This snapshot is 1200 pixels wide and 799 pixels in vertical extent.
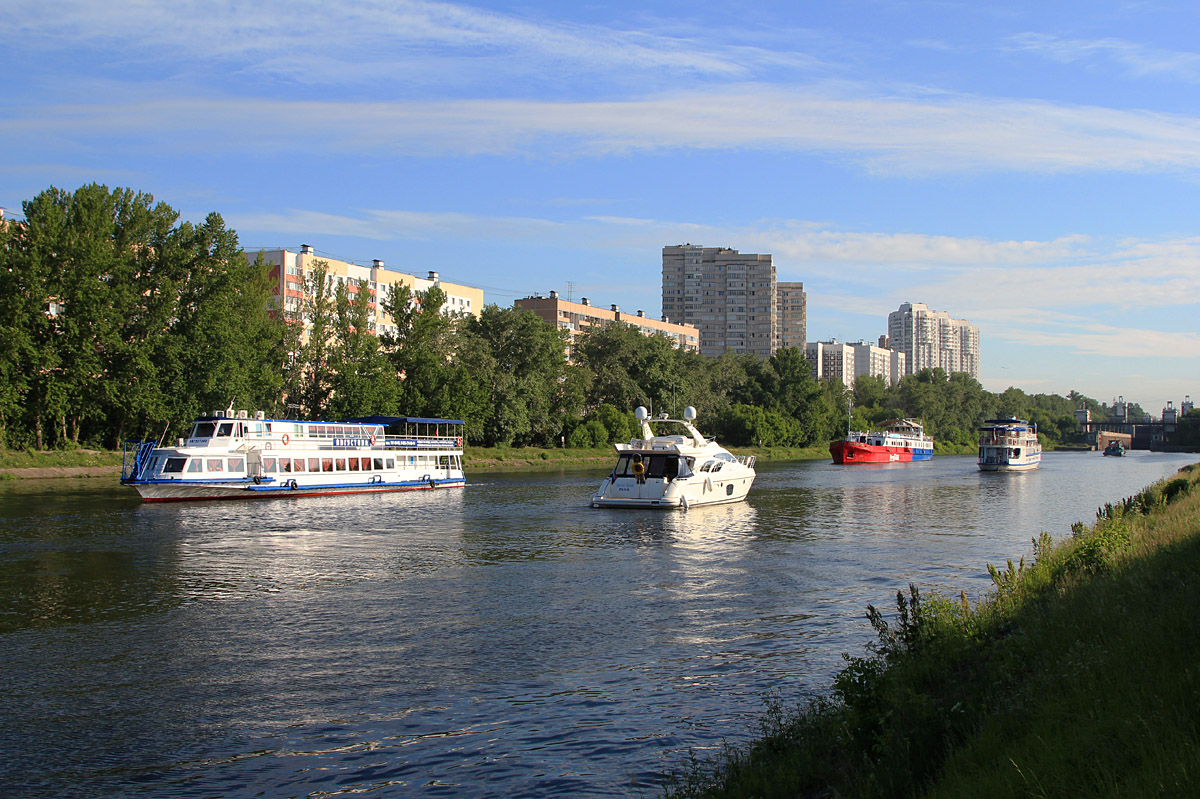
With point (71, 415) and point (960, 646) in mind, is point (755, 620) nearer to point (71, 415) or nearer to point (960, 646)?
point (960, 646)

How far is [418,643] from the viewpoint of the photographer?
61.7ft

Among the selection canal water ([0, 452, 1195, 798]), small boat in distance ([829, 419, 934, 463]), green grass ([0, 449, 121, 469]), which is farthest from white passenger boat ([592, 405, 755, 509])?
small boat in distance ([829, 419, 934, 463])

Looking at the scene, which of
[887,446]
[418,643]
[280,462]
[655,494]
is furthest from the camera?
[887,446]

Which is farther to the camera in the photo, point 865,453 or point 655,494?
point 865,453

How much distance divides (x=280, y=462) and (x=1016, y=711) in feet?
174

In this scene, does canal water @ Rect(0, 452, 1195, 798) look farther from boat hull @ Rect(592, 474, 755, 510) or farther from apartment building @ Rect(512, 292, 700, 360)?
apartment building @ Rect(512, 292, 700, 360)

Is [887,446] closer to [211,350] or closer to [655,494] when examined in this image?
[211,350]

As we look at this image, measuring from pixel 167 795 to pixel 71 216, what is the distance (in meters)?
75.0

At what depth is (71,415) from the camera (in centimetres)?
7675

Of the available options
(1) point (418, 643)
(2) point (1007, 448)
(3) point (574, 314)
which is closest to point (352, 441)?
(1) point (418, 643)

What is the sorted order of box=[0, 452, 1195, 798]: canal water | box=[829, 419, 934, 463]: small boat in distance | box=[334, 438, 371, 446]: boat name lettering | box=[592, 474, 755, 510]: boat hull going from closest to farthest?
box=[0, 452, 1195, 798]: canal water < box=[592, 474, 755, 510]: boat hull < box=[334, 438, 371, 446]: boat name lettering < box=[829, 419, 934, 463]: small boat in distance

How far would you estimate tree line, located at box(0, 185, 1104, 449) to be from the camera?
70750 millimetres

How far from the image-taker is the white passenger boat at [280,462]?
172 ft

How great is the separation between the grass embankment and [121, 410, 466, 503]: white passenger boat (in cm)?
4586
